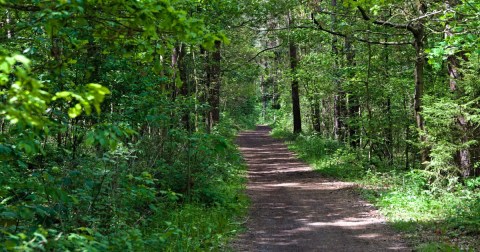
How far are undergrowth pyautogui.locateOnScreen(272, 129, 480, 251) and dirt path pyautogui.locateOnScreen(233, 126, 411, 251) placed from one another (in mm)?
370

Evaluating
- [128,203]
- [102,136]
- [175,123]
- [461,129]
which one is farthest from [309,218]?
[102,136]

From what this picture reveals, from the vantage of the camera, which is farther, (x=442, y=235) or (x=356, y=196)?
(x=356, y=196)

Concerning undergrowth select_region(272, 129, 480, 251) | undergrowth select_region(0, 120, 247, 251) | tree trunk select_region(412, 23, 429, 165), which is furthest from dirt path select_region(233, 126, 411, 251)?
tree trunk select_region(412, 23, 429, 165)

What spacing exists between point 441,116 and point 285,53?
22.8 metres

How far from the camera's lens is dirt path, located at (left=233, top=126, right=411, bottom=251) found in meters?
7.96

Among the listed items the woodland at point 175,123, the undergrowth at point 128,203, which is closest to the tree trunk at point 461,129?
the woodland at point 175,123

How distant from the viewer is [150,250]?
616 cm

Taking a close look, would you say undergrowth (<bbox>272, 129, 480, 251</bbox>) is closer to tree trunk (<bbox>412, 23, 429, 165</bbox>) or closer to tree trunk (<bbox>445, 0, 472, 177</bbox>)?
tree trunk (<bbox>445, 0, 472, 177</bbox>)

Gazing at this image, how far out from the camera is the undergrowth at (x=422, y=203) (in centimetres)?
776

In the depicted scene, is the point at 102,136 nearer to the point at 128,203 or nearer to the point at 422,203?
the point at 128,203

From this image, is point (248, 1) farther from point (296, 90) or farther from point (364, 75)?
point (296, 90)

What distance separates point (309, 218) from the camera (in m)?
9.92

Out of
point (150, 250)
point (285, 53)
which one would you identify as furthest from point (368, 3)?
point (285, 53)

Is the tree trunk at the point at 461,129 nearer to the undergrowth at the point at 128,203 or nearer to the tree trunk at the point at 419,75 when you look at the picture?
the tree trunk at the point at 419,75
